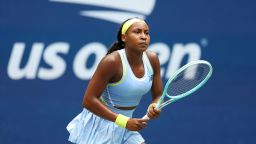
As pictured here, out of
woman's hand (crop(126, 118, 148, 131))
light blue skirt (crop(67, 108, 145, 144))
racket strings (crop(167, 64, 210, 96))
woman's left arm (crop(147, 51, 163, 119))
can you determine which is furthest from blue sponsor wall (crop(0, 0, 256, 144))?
woman's hand (crop(126, 118, 148, 131))

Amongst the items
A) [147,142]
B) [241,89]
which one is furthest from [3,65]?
[241,89]

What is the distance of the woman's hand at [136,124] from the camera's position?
429cm

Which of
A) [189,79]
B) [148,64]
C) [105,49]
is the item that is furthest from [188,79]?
[105,49]

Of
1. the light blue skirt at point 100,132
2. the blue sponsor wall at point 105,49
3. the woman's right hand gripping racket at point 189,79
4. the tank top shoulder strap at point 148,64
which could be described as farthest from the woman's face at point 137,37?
the blue sponsor wall at point 105,49

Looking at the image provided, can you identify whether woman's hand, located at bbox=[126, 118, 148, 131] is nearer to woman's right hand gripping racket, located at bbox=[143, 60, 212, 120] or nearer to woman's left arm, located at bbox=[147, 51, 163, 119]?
woman's right hand gripping racket, located at bbox=[143, 60, 212, 120]

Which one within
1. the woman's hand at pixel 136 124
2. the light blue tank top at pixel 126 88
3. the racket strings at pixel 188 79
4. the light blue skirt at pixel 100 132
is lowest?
the light blue skirt at pixel 100 132

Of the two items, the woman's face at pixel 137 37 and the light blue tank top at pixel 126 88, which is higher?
the woman's face at pixel 137 37

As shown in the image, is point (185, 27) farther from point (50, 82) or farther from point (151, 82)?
point (151, 82)

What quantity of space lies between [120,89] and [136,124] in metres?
0.31

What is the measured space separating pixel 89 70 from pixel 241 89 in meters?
1.24

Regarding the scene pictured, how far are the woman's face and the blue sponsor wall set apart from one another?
163cm

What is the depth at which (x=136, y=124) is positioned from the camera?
431 cm

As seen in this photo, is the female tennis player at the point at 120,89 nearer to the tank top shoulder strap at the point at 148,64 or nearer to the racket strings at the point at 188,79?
the tank top shoulder strap at the point at 148,64

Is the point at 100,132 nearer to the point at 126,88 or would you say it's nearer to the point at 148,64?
the point at 126,88
